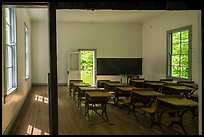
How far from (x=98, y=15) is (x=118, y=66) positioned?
333cm

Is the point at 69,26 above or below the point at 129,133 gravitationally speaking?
above

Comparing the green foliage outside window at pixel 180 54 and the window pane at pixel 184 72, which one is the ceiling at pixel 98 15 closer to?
the green foliage outside window at pixel 180 54

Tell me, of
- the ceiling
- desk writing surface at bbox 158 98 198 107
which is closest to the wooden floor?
desk writing surface at bbox 158 98 198 107

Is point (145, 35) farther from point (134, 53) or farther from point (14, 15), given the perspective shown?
point (14, 15)

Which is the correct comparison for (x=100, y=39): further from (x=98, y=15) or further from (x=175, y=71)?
(x=175, y=71)

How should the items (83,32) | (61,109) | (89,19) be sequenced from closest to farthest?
(61,109)
(89,19)
(83,32)

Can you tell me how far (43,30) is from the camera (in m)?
15.2

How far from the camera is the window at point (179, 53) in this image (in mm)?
10438

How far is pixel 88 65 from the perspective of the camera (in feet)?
51.3

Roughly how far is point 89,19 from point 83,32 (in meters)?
1.24

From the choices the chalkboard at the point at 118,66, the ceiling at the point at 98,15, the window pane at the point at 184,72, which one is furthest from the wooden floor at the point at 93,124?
the chalkboard at the point at 118,66

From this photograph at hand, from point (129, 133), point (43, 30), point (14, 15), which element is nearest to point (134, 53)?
point (43, 30)

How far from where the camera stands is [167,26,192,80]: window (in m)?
10.4

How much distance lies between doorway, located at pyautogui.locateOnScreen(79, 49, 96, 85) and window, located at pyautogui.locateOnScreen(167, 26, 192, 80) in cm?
469
